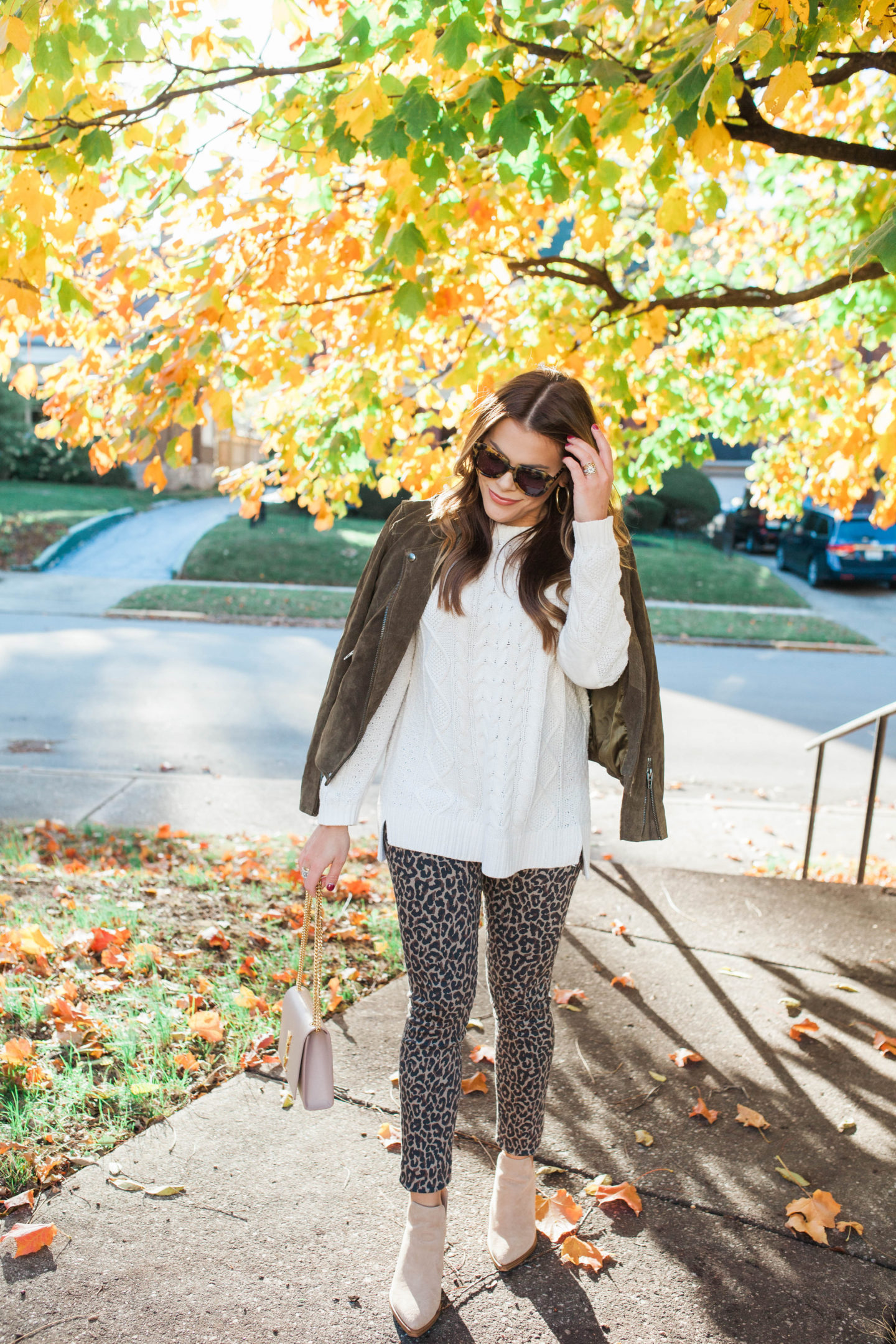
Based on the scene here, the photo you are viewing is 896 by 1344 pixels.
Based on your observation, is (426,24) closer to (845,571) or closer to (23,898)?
(23,898)

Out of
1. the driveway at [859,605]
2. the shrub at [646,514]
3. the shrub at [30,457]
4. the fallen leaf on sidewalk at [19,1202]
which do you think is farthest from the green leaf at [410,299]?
the shrub at [30,457]

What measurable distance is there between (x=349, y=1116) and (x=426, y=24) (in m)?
2.94

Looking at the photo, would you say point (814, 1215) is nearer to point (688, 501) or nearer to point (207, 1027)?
point (207, 1027)

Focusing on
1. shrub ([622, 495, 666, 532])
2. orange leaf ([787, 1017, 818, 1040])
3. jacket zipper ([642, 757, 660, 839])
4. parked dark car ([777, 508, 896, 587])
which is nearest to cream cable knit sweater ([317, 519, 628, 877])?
jacket zipper ([642, 757, 660, 839])

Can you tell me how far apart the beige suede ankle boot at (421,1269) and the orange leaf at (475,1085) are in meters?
0.83

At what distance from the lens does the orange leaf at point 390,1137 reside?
104 inches

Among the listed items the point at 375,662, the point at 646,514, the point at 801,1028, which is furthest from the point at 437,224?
the point at 646,514

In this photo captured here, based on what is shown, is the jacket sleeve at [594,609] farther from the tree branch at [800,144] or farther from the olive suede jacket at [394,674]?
the tree branch at [800,144]

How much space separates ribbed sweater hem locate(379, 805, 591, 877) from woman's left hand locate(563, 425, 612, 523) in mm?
622

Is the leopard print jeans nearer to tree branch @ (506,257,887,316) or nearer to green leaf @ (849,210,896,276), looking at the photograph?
green leaf @ (849,210,896,276)

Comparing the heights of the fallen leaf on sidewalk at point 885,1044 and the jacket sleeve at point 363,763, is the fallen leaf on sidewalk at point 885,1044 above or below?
below

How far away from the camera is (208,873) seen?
4699mm

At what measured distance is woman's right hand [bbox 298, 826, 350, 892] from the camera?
2100 millimetres

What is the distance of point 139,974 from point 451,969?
1887 millimetres
